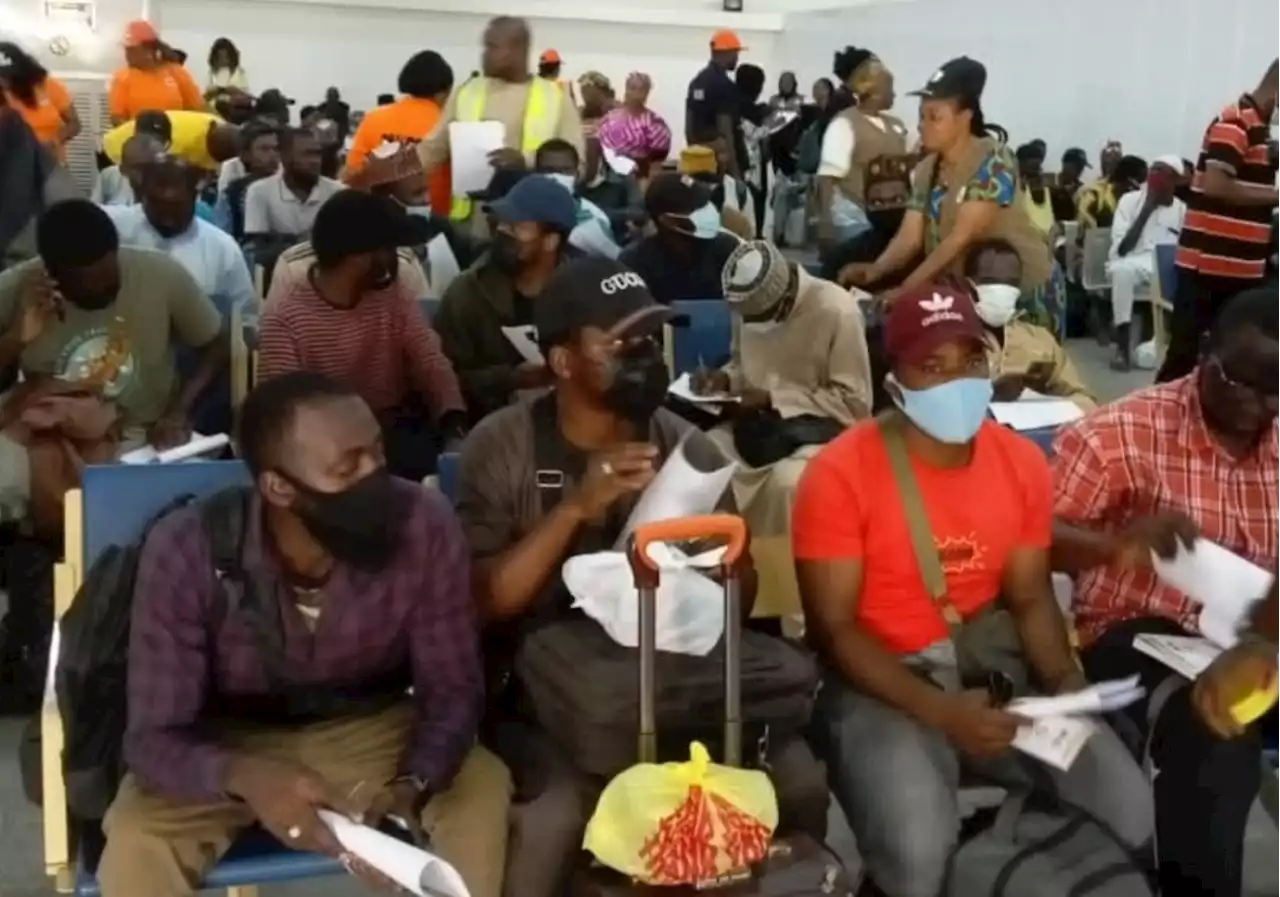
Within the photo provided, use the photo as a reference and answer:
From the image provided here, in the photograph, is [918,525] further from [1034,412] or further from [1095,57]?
[1095,57]

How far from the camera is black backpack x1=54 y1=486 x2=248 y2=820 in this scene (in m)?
2.26

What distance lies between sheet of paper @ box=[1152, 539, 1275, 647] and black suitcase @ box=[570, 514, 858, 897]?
2.53 ft

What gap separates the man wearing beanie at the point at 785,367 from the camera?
3828 millimetres

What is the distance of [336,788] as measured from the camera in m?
2.24

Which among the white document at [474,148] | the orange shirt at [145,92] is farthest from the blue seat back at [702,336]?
the orange shirt at [145,92]

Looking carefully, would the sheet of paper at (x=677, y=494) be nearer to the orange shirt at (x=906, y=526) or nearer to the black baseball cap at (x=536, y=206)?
the orange shirt at (x=906, y=526)

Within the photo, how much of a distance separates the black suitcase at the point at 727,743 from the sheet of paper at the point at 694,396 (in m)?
1.62

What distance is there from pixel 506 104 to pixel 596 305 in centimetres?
314

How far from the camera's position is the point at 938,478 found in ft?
8.57

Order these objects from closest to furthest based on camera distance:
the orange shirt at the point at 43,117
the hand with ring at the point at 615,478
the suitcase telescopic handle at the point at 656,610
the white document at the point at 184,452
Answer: the suitcase telescopic handle at the point at 656,610, the hand with ring at the point at 615,478, the white document at the point at 184,452, the orange shirt at the point at 43,117

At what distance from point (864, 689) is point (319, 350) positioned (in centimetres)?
182

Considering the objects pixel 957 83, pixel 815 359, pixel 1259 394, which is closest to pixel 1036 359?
pixel 815 359

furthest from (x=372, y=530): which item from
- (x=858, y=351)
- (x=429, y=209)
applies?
(x=429, y=209)

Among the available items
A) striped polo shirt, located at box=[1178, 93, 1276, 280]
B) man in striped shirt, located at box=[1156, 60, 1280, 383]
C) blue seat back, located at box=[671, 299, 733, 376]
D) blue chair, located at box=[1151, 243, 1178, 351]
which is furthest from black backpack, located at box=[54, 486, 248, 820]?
blue chair, located at box=[1151, 243, 1178, 351]
